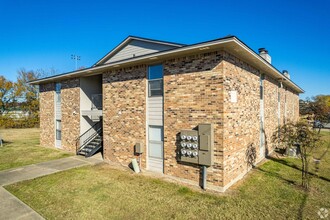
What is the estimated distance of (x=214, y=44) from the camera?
20.1 ft

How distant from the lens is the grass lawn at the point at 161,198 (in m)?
5.15

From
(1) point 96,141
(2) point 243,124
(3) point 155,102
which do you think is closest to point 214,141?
(2) point 243,124

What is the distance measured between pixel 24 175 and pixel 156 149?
221 inches

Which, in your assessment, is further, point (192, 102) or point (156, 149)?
point (156, 149)

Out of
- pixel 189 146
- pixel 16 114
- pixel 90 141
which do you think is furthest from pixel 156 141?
pixel 16 114

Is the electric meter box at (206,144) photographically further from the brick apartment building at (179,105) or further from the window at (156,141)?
the window at (156,141)

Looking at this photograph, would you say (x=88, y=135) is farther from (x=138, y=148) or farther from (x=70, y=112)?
(x=138, y=148)

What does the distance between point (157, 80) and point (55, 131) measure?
1046cm

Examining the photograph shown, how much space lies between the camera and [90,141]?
12781 millimetres

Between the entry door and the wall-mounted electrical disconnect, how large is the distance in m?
1.29

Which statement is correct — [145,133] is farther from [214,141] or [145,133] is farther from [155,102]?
[214,141]

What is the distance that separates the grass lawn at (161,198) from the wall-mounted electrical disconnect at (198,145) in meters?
1.03

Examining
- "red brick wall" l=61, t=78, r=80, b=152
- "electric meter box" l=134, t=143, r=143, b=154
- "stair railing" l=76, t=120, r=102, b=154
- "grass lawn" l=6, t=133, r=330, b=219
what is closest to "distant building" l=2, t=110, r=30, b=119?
"red brick wall" l=61, t=78, r=80, b=152

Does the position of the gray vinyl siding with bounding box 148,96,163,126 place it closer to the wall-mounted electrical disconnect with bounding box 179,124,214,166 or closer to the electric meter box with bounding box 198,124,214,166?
the wall-mounted electrical disconnect with bounding box 179,124,214,166
